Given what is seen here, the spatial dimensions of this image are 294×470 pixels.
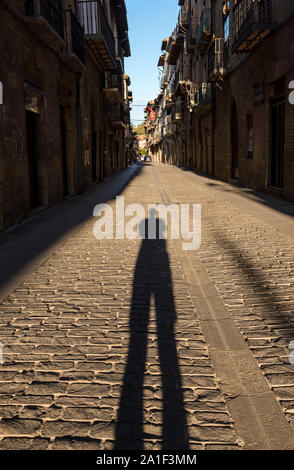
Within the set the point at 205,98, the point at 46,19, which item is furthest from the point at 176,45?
the point at 46,19

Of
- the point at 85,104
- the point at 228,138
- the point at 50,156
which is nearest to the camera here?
the point at 50,156

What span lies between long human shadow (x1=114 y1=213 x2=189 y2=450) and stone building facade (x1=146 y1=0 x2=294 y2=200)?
7.78m

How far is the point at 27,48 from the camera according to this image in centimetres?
912

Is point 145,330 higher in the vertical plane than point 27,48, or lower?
lower

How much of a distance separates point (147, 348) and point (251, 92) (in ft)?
42.9

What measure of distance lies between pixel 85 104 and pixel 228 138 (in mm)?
6380

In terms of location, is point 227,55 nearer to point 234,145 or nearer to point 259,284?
point 234,145

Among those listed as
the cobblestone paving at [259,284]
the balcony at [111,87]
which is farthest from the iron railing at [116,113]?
the cobblestone paving at [259,284]

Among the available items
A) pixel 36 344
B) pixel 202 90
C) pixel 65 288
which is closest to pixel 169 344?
pixel 36 344

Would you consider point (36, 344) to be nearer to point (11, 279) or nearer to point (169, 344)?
point (169, 344)

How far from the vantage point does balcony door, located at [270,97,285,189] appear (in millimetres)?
12016

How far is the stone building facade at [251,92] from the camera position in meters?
11.2

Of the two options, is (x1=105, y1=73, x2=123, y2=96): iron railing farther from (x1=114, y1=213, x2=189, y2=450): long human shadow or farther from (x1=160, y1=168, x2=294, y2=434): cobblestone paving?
(x1=114, y1=213, x2=189, y2=450): long human shadow

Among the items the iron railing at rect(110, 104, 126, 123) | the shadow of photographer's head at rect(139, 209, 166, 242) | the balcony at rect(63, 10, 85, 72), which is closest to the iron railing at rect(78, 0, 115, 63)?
the balcony at rect(63, 10, 85, 72)
